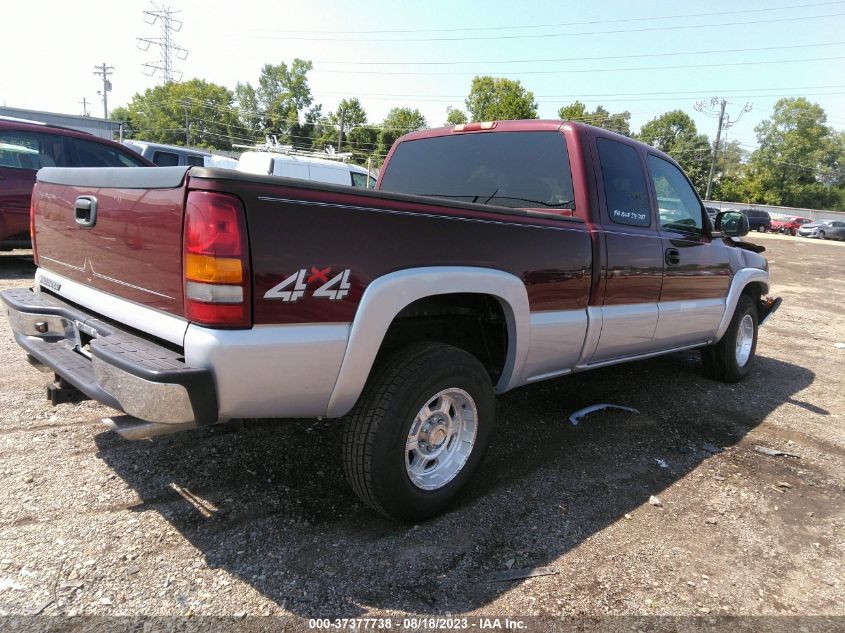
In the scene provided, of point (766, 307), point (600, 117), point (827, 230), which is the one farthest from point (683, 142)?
point (766, 307)

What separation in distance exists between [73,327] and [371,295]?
58.1 inches

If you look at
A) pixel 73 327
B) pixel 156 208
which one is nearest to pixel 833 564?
pixel 156 208

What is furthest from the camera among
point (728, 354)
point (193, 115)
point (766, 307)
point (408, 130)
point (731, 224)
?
A: point (193, 115)

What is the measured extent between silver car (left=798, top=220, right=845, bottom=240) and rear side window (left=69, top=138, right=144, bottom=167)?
1880 inches

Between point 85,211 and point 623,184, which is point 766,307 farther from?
point 85,211

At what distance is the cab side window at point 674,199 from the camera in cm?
418

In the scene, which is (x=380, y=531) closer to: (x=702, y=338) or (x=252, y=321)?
(x=252, y=321)

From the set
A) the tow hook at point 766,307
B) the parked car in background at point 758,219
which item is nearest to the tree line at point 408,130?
the parked car in background at point 758,219

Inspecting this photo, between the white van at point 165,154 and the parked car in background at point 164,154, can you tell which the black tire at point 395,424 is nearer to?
the white van at point 165,154

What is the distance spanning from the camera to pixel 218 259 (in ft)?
6.30

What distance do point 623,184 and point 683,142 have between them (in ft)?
274

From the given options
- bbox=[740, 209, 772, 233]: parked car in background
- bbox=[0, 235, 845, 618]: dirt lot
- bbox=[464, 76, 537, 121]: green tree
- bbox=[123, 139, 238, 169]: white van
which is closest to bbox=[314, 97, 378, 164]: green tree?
bbox=[464, 76, 537, 121]: green tree

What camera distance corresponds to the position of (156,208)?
2109mm

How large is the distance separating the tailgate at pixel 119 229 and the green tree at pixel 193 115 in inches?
3507
